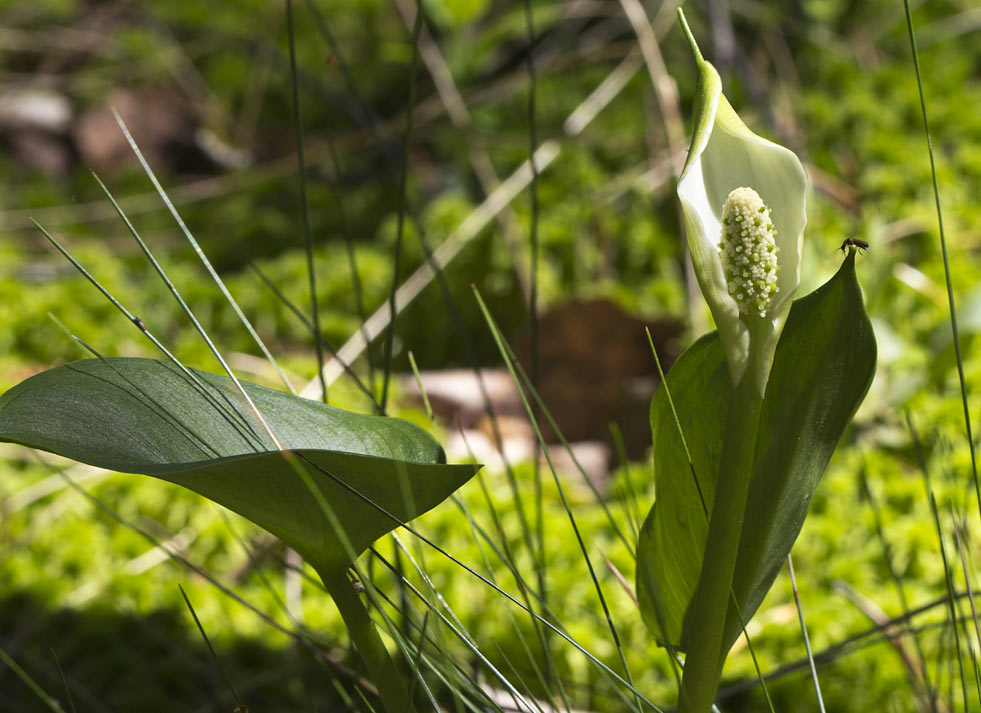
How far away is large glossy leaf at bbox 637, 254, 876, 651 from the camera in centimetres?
32

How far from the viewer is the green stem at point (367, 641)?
0.36 metres

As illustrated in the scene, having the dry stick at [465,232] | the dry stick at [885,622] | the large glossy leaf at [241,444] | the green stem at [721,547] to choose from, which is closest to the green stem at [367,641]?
the large glossy leaf at [241,444]

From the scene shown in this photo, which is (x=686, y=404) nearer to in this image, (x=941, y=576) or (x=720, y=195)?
(x=720, y=195)

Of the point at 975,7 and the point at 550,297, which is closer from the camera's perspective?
the point at 550,297

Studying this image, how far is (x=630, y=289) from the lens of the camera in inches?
50.1

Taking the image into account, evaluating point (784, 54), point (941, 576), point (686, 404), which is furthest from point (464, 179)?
point (686, 404)

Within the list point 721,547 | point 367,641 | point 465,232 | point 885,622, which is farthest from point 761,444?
point 465,232

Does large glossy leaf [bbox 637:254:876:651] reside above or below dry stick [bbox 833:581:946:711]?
above

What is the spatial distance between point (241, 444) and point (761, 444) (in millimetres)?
216

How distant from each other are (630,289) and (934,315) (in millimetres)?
410

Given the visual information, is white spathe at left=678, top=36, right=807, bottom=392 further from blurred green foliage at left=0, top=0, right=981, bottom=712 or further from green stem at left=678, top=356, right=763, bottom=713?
blurred green foliage at left=0, top=0, right=981, bottom=712

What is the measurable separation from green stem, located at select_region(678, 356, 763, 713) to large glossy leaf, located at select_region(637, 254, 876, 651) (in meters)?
0.02

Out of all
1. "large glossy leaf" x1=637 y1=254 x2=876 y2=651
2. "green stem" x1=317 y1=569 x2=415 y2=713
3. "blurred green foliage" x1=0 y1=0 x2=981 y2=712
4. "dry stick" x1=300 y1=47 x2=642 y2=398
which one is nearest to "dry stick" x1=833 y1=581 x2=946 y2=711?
"blurred green foliage" x1=0 y1=0 x2=981 y2=712

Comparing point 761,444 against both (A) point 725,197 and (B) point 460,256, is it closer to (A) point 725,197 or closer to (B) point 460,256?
(A) point 725,197
